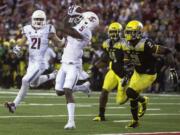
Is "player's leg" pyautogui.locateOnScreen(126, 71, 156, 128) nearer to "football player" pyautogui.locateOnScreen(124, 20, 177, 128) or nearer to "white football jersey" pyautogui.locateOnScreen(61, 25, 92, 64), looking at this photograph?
"football player" pyautogui.locateOnScreen(124, 20, 177, 128)

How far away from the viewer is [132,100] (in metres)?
9.77

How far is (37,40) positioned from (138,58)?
2.71 metres

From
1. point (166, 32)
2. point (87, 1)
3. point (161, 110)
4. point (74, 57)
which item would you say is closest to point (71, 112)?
point (74, 57)

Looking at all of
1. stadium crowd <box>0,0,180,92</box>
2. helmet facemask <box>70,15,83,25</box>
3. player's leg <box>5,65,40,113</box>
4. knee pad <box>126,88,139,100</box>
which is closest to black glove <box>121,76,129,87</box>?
knee pad <box>126,88,139,100</box>

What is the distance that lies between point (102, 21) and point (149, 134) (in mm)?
13190

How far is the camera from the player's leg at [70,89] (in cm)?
938

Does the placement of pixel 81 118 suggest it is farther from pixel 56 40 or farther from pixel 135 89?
pixel 135 89

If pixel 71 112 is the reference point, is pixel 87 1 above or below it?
above

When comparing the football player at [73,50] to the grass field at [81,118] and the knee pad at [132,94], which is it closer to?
the grass field at [81,118]

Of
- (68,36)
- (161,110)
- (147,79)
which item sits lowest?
(161,110)

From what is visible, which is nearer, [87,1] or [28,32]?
[28,32]

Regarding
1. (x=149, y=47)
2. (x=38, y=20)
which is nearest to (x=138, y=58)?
(x=149, y=47)

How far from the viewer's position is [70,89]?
956 cm

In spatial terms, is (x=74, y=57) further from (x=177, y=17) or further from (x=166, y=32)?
(x=177, y=17)
